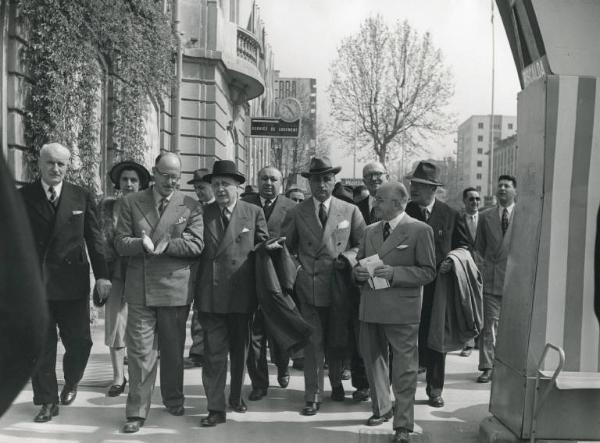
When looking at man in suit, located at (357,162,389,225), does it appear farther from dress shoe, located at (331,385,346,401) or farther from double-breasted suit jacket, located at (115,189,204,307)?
double-breasted suit jacket, located at (115,189,204,307)

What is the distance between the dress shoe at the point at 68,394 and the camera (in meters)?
6.02

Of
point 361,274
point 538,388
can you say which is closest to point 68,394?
point 361,274

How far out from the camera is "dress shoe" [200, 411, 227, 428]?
5488 millimetres

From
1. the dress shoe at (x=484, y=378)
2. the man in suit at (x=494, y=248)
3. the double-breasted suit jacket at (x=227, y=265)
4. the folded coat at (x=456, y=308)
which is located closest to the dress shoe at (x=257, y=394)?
the double-breasted suit jacket at (x=227, y=265)

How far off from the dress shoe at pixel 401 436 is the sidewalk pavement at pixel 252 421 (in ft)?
0.38

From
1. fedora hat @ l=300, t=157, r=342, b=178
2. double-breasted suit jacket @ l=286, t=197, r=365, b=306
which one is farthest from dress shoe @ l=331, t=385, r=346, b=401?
fedora hat @ l=300, t=157, r=342, b=178

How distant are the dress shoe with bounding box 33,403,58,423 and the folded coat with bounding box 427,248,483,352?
128 inches

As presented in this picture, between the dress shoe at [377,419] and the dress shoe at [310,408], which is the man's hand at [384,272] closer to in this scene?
the dress shoe at [377,419]

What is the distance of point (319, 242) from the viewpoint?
6.14 m

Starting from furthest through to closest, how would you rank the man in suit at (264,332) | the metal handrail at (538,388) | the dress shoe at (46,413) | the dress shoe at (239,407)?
1. the man in suit at (264,332)
2. the dress shoe at (239,407)
3. the dress shoe at (46,413)
4. the metal handrail at (538,388)

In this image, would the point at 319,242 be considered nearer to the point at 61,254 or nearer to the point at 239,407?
the point at 239,407

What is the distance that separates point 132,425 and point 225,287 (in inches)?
50.7

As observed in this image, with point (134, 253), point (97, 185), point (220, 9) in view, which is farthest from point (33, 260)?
point (220, 9)

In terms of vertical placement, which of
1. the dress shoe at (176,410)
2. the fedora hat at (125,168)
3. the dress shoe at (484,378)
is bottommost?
the dress shoe at (484,378)
